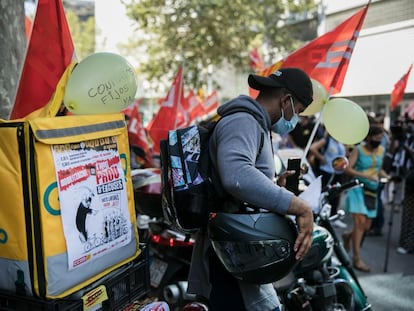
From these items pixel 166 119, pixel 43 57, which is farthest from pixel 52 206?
pixel 166 119

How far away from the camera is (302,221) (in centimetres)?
188

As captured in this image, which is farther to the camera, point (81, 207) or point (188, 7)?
point (188, 7)

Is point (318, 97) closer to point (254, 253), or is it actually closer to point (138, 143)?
point (254, 253)

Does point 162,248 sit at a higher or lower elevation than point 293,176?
lower

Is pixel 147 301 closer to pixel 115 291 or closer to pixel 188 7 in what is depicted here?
pixel 115 291

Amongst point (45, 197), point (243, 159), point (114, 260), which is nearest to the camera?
point (45, 197)

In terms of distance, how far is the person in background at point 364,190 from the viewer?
17.5 ft

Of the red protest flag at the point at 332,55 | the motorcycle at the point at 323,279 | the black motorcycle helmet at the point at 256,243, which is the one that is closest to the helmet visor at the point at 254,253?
the black motorcycle helmet at the point at 256,243

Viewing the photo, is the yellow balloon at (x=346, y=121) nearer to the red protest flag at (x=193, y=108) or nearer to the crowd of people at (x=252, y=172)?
the crowd of people at (x=252, y=172)

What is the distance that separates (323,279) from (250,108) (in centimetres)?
174

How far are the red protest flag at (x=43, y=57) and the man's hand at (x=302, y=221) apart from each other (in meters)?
1.39

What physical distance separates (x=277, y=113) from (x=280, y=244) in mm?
640

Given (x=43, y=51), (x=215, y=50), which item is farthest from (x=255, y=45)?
(x=43, y=51)

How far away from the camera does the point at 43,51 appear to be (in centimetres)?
243
